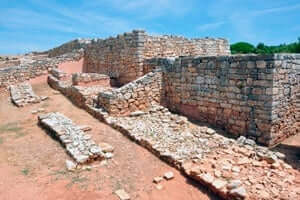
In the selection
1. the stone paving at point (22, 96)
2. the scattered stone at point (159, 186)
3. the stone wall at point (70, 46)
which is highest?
the stone wall at point (70, 46)

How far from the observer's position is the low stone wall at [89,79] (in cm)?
1134

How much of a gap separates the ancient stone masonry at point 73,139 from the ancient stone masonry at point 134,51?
4813 mm

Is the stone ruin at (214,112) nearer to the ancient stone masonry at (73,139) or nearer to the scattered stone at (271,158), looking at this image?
the scattered stone at (271,158)

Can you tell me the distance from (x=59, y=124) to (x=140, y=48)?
5559 millimetres

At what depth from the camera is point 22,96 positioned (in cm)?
1105

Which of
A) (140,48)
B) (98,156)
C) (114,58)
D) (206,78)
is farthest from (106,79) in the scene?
(98,156)

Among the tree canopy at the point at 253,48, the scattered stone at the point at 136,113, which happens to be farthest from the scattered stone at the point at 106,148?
the tree canopy at the point at 253,48

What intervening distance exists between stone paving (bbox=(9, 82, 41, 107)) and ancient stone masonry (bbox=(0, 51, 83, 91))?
1072mm

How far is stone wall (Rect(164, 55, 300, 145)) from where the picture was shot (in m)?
6.75

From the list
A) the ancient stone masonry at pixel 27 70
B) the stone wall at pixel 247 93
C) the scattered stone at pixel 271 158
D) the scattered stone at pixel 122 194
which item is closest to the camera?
the scattered stone at pixel 122 194

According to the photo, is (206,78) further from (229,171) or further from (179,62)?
(229,171)

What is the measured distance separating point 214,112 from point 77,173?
4961 mm

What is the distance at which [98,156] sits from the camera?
5895mm

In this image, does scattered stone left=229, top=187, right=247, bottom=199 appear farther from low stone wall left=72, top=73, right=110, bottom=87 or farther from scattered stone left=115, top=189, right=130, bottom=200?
low stone wall left=72, top=73, right=110, bottom=87
